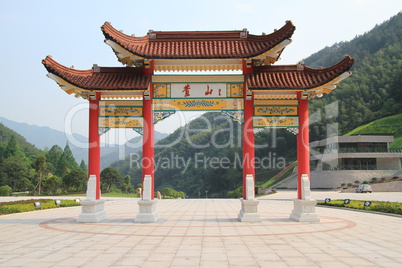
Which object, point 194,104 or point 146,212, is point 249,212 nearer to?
point 146,212

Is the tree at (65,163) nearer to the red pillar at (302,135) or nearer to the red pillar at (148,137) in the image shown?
the red pillar at (148,137)

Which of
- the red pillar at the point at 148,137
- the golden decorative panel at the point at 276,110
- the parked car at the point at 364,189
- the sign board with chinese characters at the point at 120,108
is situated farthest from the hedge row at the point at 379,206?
the parked car at the point at 364,189

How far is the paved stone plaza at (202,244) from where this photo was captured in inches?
246

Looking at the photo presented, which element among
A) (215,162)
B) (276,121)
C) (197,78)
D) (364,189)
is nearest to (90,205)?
(197,78)

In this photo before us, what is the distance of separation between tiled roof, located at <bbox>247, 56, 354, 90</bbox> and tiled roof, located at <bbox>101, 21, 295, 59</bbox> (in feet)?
2.59

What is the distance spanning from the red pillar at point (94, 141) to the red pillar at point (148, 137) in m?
1.47

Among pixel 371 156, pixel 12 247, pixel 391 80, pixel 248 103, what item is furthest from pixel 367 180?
pixel 391 80

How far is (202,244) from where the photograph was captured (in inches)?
307

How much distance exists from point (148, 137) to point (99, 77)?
8.28 feet

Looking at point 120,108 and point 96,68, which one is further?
point 96,68

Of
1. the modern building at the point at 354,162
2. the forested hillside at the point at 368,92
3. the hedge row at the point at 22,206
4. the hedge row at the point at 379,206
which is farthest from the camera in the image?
the forested hillside at the point at 368,92

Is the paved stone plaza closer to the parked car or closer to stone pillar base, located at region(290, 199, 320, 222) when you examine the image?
stone pillar base, located at region(290, 199, 320, 222)

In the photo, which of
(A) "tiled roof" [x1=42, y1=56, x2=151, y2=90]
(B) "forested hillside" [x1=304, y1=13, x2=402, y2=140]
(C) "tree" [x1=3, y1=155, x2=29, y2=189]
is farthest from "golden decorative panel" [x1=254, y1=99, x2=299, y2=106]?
(B) "forested hillside" [x1=304, y1=13, x2=402, y2=140]

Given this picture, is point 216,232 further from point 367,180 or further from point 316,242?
point 367,180
